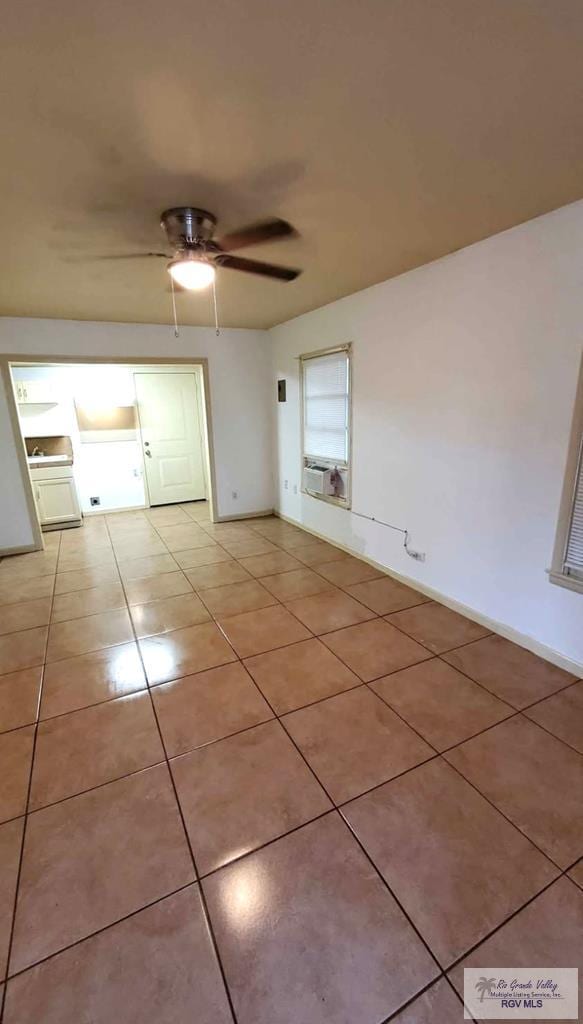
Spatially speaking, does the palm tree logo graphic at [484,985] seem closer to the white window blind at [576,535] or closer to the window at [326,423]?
the white window blind at [576,535]

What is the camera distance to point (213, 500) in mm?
5090

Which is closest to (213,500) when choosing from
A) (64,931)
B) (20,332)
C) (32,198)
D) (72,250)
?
(20,332)

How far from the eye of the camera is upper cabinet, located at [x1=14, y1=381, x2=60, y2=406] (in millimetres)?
4895

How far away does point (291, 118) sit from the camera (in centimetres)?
136

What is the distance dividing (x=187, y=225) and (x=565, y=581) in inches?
103

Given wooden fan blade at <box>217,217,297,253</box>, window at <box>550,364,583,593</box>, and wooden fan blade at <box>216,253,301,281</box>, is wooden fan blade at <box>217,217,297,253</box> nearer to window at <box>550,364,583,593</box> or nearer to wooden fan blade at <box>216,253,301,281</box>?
wooden fan blade at <box>216,253,301,281</box>

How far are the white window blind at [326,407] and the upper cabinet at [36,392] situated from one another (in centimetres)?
318

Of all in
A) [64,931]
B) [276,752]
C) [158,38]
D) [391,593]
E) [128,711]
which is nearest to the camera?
[158,38]

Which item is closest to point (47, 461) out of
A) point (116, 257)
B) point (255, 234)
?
point (116, 257)

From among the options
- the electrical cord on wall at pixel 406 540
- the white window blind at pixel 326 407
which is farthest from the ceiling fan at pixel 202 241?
the electrical cord on wall at pixel 406 540

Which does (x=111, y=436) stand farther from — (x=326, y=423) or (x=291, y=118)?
(x=291, y=118)

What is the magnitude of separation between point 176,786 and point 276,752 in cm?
42

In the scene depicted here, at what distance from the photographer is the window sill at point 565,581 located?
6.95 ft

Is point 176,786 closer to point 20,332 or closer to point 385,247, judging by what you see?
point 385,247
